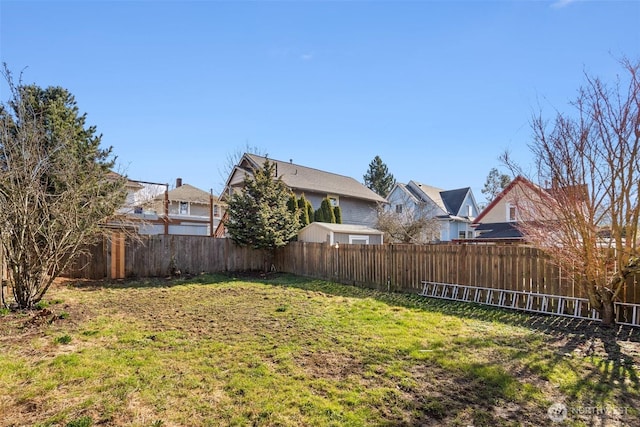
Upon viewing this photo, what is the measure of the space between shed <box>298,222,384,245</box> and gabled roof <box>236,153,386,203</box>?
5.54 m

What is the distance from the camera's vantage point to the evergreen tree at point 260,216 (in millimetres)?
14180

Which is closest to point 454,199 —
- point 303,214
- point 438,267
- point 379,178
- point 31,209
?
point 379,178

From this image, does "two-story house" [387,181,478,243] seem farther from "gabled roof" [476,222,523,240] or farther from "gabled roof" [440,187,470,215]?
"gabled roof" [476,222,523,240]

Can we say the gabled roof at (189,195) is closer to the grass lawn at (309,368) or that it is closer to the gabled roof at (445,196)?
the gabled roof at (445,196)

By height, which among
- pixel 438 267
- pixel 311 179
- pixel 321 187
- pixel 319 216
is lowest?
pixel 438 267

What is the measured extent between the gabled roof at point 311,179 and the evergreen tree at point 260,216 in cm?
485

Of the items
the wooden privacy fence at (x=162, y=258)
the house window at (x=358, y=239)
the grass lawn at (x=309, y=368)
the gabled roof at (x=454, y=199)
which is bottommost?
the grass lawn at (x=309, y=368)

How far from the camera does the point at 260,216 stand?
14.1 metres

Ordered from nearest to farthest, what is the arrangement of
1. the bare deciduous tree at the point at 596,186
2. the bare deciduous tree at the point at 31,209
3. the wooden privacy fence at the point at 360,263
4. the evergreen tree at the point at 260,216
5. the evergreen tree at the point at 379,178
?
the bare deciduous tree at the point at 596,186, the bare deciduous tree at the point at 31,209, the wooden privacy fence at the point at 360,263, the evergreen tree at the point at 260,216, the evergreen tree at the point at 379,178

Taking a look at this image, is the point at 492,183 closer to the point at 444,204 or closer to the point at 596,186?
the point at 444,204

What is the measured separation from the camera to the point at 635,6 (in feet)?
20.9

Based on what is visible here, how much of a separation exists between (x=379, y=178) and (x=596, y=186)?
4442 centimetres

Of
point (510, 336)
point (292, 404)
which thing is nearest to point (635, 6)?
point (510, 336)

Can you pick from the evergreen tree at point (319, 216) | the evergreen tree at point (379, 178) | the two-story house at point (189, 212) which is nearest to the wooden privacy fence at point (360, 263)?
the evergreen tree at point (319, 216)
